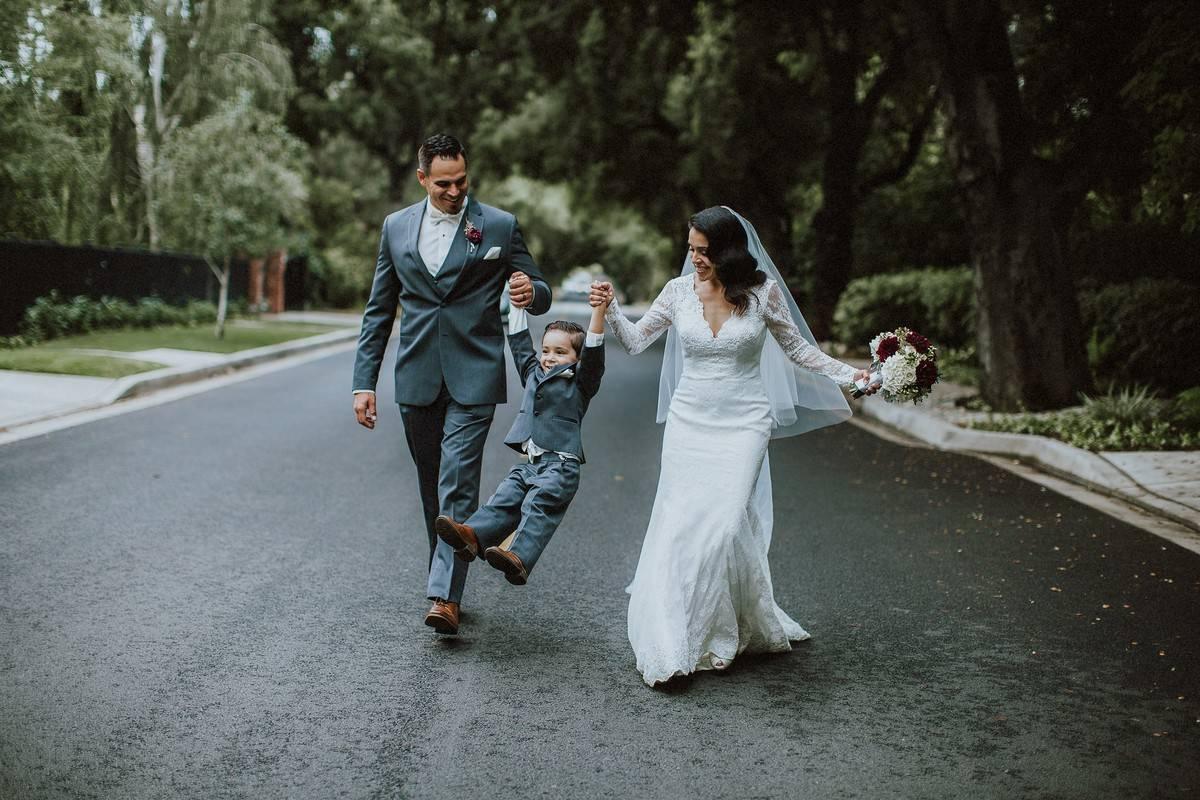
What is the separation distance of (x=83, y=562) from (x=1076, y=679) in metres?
4.84

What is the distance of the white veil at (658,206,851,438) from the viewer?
559 cm

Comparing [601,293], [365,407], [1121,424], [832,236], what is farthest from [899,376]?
[832,236]

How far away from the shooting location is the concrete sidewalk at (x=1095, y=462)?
8461 mm

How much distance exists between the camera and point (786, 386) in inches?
222

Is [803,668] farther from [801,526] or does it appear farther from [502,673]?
[801,526]

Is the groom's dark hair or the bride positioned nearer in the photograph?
the bride

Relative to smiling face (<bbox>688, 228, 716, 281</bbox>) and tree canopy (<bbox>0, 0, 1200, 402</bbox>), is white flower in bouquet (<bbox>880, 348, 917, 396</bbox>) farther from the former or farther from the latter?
tree canopy (<bbox>0, 0, 1200, 402</bbox>)

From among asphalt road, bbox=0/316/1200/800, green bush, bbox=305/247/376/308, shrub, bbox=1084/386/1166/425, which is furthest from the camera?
green bush, bbox=305/247/376/308

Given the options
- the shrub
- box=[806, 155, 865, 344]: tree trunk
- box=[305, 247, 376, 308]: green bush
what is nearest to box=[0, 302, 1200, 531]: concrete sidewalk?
the shrub

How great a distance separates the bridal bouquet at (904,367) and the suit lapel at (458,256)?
69.5 inches

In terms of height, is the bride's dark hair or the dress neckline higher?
the bride's dark hair

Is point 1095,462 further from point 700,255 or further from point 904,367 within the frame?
point 700,255

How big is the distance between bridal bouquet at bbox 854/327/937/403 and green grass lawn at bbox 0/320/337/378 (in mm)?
11882

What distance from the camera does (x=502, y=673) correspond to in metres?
4.74
